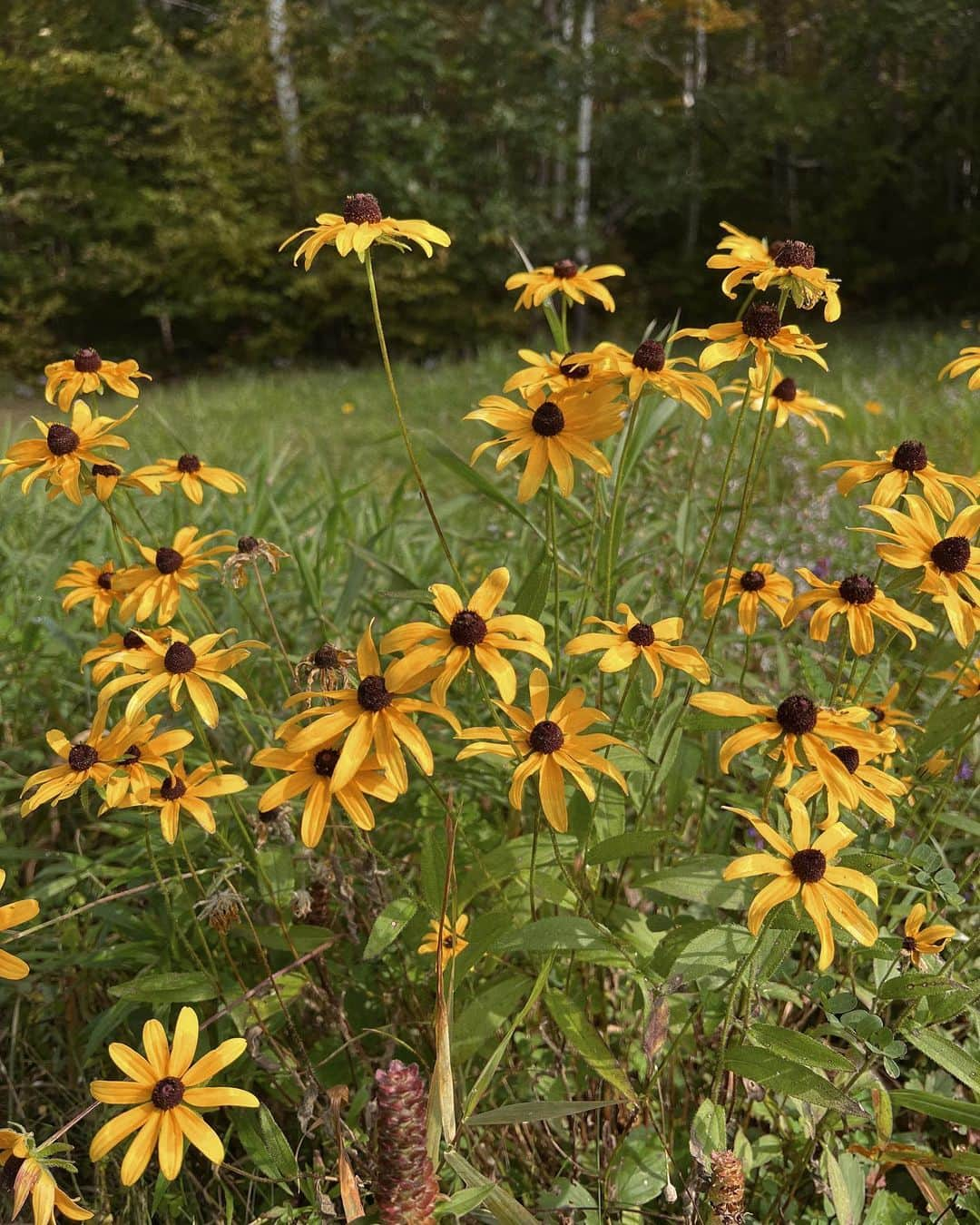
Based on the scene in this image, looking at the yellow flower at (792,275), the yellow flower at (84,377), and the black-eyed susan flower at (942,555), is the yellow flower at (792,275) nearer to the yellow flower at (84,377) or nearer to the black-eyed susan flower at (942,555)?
the black-eyed susan flower at (942,555)

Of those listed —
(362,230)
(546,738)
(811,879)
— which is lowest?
(811,879)

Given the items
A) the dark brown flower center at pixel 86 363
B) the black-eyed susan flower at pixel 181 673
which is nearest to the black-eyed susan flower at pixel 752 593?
the black-eyed susan flower at pixel 181 673

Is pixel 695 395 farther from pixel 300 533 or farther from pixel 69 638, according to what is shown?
pixel 300 533

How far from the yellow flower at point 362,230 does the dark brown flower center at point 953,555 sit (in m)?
0.70

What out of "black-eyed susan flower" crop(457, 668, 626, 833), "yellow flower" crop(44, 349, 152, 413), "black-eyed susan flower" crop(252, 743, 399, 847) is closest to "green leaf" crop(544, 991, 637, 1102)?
"black-eyed susan flower" crop(457, 668, 626, 833)

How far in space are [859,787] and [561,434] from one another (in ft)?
1.80

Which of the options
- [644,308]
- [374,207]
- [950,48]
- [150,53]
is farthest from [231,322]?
[374,207]

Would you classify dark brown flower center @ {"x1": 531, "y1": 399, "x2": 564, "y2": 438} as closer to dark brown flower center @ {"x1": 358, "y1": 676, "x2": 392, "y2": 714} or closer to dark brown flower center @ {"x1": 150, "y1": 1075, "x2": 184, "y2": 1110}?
dark brown flower center @ {"x1": 358, "y1": 676, "x2": 392, "y2": 714}

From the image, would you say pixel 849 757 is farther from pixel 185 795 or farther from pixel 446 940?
pixel 185 795

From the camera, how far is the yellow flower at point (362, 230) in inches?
43.1

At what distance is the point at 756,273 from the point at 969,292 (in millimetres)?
14561

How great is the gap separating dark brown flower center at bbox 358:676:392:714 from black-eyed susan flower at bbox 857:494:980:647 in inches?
23.0

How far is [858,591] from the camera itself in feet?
3.61

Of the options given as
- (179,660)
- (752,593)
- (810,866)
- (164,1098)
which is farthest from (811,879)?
(179,660)
